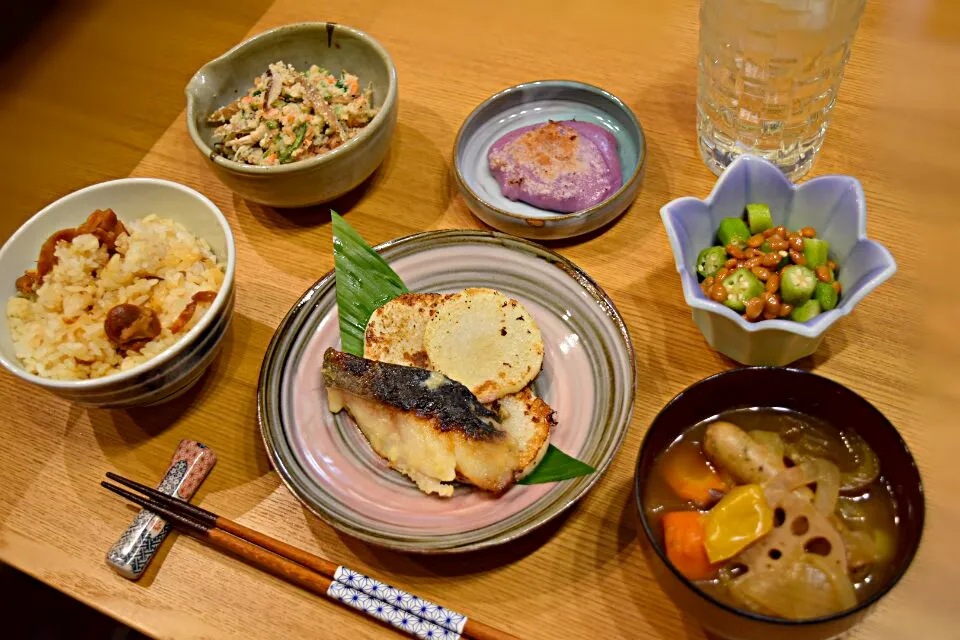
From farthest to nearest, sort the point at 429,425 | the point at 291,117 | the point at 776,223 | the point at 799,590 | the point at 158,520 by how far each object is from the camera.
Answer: the point at 291,117 < the point at 776,223 < the point at 158,520 < the point at 429,425 < the point at 799,590

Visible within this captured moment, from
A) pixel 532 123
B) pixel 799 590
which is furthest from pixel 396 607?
pixel 532 123

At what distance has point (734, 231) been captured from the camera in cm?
167

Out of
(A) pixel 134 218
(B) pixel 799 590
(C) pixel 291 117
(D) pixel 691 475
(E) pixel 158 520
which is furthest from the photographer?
(C) pixel 291 117

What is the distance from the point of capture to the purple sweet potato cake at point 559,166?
1916 millimetres

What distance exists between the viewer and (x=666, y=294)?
5.98 ft

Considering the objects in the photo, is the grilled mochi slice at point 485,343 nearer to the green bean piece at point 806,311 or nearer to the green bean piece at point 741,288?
the green bean piece at point 741,288

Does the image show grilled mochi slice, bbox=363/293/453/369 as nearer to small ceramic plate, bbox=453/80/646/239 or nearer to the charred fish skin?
the charred fish skin

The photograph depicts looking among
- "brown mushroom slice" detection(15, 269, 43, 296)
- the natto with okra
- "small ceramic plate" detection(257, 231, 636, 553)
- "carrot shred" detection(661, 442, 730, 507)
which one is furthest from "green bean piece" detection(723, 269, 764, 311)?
"brown mushroom slice" detection(15, 269, 43, 296)

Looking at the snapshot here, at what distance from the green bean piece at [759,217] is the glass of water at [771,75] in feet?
0.99

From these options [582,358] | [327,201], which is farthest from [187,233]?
[582,358]

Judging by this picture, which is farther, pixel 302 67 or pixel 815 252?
pixel 302 67

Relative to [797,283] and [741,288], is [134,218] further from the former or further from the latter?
[797,283]

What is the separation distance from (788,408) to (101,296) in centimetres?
144

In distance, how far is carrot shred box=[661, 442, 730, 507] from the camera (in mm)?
1351
